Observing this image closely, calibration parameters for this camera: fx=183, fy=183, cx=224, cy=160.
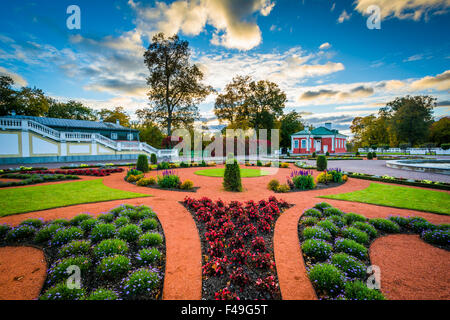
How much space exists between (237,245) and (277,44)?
13.7 metres

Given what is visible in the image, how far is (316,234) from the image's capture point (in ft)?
13.5

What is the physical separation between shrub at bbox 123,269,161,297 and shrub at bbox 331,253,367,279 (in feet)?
9.79

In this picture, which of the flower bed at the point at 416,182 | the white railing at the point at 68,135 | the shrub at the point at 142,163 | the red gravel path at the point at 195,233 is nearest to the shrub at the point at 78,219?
the red gravel path at the point at 195,233

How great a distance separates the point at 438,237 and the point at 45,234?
8542 mm

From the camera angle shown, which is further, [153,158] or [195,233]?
[153,158]

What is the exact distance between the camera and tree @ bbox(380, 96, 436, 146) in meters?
39.5

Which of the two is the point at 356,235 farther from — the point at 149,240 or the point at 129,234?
the point at 129,234

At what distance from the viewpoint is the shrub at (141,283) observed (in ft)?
8.51

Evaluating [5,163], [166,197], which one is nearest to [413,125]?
[166,197]

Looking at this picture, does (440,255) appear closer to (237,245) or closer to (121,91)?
(237,245)

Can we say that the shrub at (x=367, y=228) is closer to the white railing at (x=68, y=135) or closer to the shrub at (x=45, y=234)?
the shrub at (x=45, y=234)

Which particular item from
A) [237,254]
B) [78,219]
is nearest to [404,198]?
[237,254]

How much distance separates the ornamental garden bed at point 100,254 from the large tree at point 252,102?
3805 centimetres
